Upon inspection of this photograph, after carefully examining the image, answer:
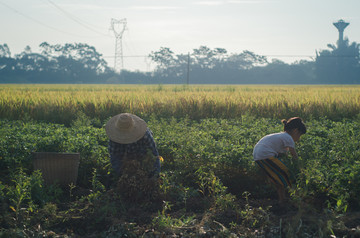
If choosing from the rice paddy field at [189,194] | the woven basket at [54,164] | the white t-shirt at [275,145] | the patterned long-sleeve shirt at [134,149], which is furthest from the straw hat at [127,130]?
the white t-shirt at [275,145]

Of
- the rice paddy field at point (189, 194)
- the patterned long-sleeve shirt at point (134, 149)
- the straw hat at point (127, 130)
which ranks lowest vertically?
the rice paddy field at point (189, 194)

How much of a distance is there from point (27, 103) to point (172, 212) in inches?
365

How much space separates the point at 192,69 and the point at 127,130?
63.1 metres

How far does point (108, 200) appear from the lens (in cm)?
427

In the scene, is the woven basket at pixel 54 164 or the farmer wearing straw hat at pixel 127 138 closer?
the farmer wearing straw hat at pixel 127 138

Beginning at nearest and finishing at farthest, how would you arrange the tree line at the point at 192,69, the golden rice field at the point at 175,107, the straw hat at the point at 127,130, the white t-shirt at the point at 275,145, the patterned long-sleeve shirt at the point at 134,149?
the straw hat at the point at 127,130, the white t-shirt at the point at 275,145, the patterned long-sleeve shirt at the point at 134,149, the golden rice field at the point at 175,107, the tree line at the point at 192,69

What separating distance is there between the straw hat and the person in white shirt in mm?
1565

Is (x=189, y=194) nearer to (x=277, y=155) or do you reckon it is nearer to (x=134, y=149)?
(x=134, y=149)

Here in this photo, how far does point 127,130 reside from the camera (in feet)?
14.9

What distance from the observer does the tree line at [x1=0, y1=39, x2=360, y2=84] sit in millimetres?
64562

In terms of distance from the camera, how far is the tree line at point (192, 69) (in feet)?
212

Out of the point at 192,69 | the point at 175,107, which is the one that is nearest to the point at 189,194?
the point at 175,107

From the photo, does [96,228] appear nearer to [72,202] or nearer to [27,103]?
[72,202]

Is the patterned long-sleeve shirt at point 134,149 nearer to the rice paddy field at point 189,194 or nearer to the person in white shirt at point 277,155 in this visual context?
the rice paddy field at point 189,194
